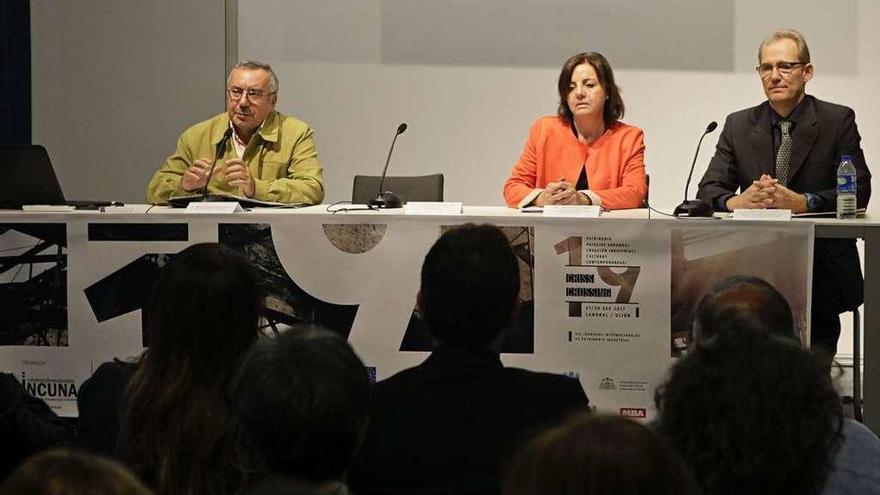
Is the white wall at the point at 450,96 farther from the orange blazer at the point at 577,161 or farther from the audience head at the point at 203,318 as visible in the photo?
the audience head at the point at 203,318

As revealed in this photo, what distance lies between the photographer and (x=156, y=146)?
19.2ft

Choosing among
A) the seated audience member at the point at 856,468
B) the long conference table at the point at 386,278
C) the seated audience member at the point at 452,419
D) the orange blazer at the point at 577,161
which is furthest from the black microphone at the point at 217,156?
the seated audience member at the point at 856,468

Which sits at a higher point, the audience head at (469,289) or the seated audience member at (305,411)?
the audience head at (469,289)

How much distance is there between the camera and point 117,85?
587 centimetres

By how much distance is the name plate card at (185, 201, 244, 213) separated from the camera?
12.5 feet

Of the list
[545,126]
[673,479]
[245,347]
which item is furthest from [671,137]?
[673,479]

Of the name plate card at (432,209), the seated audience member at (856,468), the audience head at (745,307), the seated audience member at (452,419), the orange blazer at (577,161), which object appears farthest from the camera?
the orange blazer at (577,161)

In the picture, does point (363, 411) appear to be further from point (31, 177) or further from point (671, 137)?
point (671, 137)

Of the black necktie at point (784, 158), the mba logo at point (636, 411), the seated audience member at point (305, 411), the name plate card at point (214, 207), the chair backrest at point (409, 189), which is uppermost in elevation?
the black necktie at point (784, 158)

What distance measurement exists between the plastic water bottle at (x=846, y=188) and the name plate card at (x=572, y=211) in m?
0.75

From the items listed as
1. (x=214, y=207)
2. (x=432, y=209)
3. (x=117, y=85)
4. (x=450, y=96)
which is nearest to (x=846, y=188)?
(x=432, y=209)

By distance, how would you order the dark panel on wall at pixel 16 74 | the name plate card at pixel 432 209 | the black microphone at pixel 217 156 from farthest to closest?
the dark panel on wall at pixel 16 74, the black microphone at pixel 217 156, the name plate card at pixel 432 209

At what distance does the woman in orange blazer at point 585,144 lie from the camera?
4.47 meters

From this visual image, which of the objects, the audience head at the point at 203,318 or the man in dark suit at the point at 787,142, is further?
the man in dark suit at the point at 787,142
